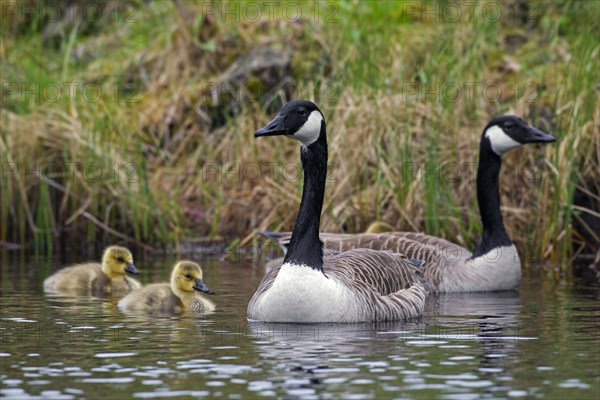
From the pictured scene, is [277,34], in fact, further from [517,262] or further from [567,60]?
[517,262]

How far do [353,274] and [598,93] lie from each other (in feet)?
17.3

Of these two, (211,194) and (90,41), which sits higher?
(90,41)

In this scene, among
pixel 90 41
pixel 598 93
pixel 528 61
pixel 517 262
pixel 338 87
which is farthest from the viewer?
pixel 90 41

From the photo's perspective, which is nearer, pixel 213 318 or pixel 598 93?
pixel 213 318

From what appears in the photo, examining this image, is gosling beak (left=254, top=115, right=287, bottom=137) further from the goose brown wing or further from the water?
the water

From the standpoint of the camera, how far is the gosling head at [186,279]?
1146 centimetres

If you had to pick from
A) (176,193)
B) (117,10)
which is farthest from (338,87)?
(117,10)

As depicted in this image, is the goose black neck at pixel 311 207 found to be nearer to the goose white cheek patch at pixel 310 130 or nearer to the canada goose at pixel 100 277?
the goose white cheek patch at pixel 310 130

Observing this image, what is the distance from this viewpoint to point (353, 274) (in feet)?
34.8

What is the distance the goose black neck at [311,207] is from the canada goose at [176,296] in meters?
1.43

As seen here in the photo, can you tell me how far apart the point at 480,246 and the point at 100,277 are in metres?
3.99

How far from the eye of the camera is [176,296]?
37.8ft

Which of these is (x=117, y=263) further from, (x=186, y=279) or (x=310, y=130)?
(x=310, y=130)

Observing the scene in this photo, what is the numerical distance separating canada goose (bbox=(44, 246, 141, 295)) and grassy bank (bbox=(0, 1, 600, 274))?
291 cm
